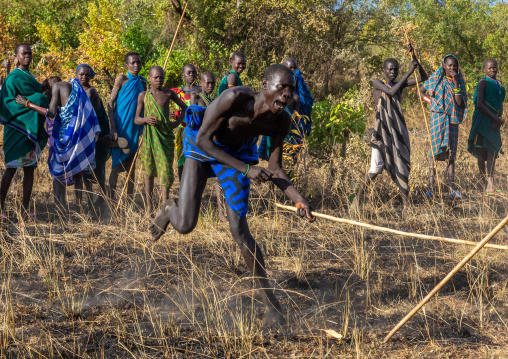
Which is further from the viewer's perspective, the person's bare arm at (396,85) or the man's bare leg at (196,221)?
the person's bare arm at (396,85)

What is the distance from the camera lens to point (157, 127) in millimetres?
6047

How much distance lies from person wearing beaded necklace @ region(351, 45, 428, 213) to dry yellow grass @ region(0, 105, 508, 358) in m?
0.41

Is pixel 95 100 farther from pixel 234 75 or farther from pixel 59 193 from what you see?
pixel 234 75

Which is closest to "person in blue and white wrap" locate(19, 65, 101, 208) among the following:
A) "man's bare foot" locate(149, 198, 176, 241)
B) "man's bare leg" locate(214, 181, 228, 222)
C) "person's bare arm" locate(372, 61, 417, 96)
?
"man's bare leg" locate(214, 181, 228, 222)

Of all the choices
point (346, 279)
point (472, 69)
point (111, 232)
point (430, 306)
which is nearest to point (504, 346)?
point (430, 306)

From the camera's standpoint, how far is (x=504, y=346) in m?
3.30

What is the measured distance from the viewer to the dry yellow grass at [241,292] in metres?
3.26

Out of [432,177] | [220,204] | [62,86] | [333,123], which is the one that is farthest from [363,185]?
[62,86]

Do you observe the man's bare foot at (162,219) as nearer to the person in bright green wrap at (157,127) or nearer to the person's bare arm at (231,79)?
the person in bright green wrap at (157,127)

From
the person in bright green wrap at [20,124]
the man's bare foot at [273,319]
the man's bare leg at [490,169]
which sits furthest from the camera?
the man's bare leg at [490,169]

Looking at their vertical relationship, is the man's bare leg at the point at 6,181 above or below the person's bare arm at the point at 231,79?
below

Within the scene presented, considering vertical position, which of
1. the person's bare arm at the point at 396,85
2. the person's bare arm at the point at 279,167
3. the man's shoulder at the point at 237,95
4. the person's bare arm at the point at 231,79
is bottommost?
the person's bare arm at the point at 279,167

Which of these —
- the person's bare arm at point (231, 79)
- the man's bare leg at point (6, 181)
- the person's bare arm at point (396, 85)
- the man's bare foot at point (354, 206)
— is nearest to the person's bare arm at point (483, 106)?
the person's bare arm at point (396, 85)

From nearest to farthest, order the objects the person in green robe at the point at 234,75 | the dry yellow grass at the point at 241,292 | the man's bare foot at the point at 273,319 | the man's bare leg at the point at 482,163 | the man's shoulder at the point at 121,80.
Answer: the dry yellow grass at the point at 241,292, the man's bare foot at the point at 273,319, the person in green robe at the point at 234,75, the man's shoulder at the point at 121,80, the man's bare leg at the point at 482,163
